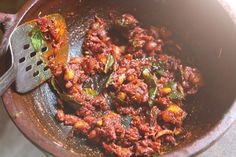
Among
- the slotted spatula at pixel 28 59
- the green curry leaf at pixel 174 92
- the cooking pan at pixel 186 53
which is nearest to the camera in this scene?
the cooking pan at pixel 186 53

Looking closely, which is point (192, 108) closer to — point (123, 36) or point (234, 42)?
point (234, 42)

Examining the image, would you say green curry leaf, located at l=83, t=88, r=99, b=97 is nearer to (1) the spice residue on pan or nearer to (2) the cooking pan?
(1) the spice residue on pan

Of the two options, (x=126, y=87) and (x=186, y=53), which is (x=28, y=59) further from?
(x=186, y=53)

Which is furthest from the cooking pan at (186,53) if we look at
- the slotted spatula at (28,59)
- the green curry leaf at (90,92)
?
the green curry leaf at (90,92)

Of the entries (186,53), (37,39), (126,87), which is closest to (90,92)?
(126,87)

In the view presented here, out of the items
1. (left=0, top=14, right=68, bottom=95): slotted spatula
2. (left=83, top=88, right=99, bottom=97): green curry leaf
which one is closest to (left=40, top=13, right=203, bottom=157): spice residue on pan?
(left=83, top=88, right=99, bottom=97): green curry leaf

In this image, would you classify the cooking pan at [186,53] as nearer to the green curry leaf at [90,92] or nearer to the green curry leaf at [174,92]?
the green curry leaf at [174,92]
